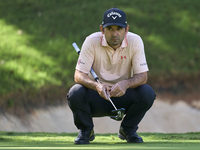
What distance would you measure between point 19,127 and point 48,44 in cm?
220

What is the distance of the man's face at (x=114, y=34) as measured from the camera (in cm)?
396

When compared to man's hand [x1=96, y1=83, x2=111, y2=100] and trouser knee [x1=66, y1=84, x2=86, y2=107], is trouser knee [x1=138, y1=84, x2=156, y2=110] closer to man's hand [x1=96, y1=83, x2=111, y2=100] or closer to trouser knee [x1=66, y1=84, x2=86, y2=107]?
man's hand [x1=96, y1=83, x2=111, y2=100]

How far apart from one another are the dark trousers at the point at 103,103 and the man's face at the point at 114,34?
50 centimetres

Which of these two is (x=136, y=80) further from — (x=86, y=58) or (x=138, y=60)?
(x=86, y=58)

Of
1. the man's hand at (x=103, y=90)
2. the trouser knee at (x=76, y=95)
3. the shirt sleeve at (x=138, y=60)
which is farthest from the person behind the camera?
the shirt sleeve at (x=138, y=60)

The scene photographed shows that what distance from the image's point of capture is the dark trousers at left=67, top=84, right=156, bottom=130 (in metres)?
3.98

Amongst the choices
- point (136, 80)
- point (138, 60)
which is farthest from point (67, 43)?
point (136, 80)

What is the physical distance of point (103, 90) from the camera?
3838mm

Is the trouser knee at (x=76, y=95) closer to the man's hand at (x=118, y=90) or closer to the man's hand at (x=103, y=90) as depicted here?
the man's hand at (x=103, y=90)

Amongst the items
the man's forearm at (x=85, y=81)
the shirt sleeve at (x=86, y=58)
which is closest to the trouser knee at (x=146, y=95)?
the man's forearm at (x=85, y=81)

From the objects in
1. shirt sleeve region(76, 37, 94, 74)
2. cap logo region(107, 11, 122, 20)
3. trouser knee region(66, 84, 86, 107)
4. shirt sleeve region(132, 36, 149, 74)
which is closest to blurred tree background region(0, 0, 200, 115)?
shirt sleeve region(76, 37, 94, 74)

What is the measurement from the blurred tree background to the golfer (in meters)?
3.24

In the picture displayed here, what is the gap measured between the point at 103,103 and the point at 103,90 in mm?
362

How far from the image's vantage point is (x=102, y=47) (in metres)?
4.18
